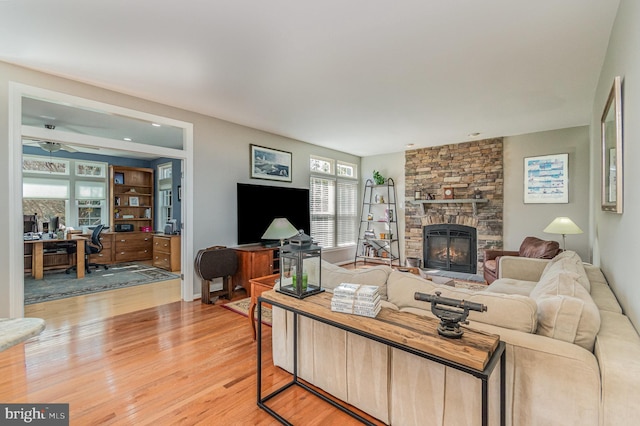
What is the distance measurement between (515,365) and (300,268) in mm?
1160

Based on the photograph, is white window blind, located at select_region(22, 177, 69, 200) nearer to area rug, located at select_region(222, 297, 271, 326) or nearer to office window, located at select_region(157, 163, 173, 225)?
office window, located at select_region(157, 163, 173, 225)

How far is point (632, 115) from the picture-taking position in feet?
4.96

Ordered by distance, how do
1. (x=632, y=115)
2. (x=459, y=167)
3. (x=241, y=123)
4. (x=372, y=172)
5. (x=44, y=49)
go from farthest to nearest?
(x=372, y=172)
(x=459, y=167)
(x=241, y=123)
(x=44, y=49)
(x=632, y=115)

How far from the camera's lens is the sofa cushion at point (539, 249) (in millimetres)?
3758

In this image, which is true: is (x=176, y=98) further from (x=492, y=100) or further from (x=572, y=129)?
(x=572, y=129)

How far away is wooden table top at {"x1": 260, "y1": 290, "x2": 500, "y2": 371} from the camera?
109 centimetres

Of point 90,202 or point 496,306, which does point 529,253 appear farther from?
point 90,202

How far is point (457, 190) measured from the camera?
5863mm

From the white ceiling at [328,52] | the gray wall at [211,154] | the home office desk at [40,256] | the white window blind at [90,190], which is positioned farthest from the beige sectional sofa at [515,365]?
the white window blind at [90,190]

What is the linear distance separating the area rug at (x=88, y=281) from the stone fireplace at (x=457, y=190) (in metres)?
5.07

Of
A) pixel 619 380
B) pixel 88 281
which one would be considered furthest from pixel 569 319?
pixel 88 281

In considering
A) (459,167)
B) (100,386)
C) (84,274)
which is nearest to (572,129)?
(459,167)

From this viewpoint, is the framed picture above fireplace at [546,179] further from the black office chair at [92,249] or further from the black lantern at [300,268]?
the black office chair at [92,249]

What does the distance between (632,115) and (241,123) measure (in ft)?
14.2
